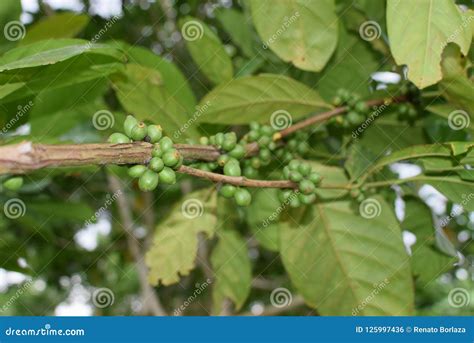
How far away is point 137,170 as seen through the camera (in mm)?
1447

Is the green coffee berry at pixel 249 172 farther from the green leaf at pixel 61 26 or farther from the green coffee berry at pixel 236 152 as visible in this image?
the green leaf at pixel 61 26

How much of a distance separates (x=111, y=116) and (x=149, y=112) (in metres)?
0.16

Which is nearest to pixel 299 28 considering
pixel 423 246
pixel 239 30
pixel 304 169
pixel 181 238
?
pixel 304 169

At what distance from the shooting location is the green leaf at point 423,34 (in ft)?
5.33

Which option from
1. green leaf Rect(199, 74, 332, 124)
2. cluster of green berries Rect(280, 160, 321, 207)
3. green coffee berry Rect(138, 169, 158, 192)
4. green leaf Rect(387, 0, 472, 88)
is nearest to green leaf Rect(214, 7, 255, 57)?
green leaf Rect(199, 74, 332, 124)

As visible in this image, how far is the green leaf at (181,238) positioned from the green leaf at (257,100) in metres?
0.41

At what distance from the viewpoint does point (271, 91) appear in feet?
6.97

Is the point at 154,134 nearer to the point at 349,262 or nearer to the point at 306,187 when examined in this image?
the point at 306,187

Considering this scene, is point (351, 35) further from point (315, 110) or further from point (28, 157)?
point (28, 157)

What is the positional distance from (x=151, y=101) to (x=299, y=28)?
64 centimetres

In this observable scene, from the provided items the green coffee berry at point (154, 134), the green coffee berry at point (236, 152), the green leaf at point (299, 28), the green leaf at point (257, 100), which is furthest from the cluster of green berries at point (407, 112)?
the green coffee berry at point (154, 134)

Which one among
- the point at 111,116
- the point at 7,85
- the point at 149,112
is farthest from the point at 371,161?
the point at 7,85

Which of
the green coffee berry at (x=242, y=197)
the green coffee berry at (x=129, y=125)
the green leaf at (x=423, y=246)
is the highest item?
the green coffee berry at (x=129, y=125)

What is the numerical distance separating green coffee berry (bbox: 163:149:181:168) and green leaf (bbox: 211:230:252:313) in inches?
47.2
